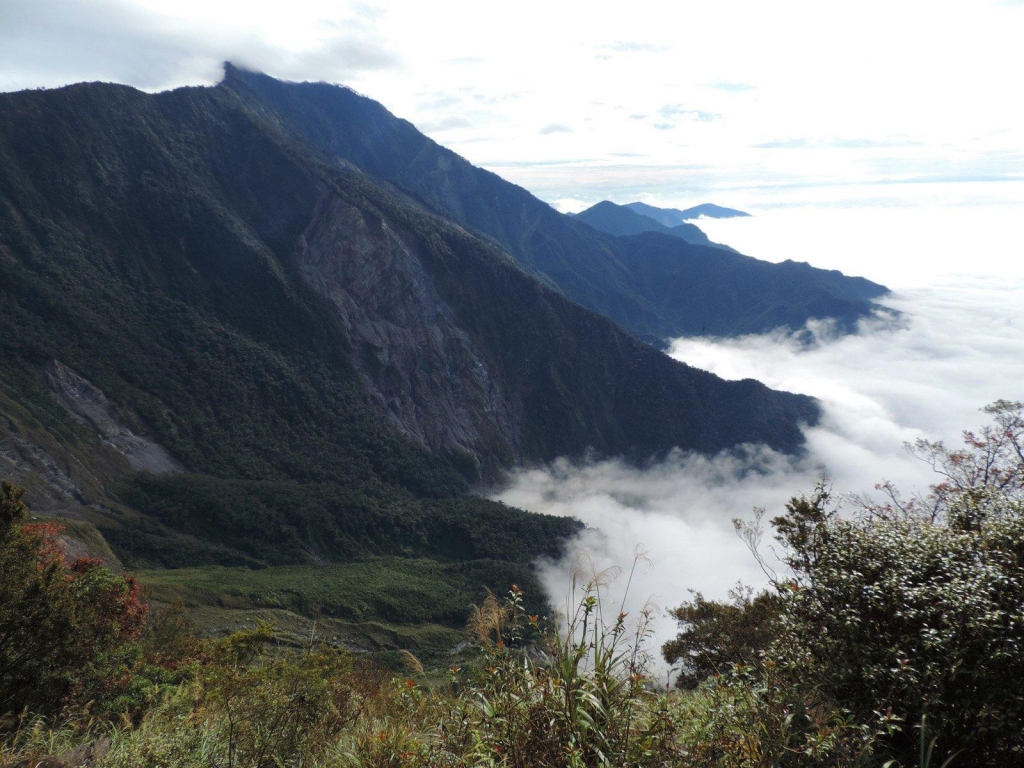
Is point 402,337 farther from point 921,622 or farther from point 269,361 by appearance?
point 921,622

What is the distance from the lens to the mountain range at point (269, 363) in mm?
66625

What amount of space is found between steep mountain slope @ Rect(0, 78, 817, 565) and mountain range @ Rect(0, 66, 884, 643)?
1.23 feet

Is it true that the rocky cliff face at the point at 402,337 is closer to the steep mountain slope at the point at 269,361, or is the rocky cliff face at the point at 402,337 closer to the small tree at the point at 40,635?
the steep mountain slope at the point at 269,361

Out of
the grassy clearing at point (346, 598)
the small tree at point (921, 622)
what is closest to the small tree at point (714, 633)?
the small tree at point (921, 622)

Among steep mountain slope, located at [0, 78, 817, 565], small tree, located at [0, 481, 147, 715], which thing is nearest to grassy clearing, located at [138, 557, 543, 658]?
steep mountain slope, located at [0, 78, 817, 565]

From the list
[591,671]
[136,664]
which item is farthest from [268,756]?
[136,664]

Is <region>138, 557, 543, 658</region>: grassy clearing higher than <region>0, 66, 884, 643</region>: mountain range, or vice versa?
<region>0, 66, 884, 643</region>: mountain range

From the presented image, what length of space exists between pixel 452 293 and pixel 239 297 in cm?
4697

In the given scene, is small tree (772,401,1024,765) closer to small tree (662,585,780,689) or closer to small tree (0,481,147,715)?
small tree (662,585,780,689)

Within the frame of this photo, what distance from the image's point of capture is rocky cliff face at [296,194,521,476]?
113m

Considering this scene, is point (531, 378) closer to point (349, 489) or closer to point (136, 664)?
point (349, 489)

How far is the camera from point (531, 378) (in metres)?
137

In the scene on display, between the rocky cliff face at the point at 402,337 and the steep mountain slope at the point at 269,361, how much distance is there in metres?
0.46

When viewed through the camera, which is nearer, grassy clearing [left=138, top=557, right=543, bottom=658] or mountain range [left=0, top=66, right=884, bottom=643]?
grassy clearing [left=138, top=557, right=543, bottom=658]
